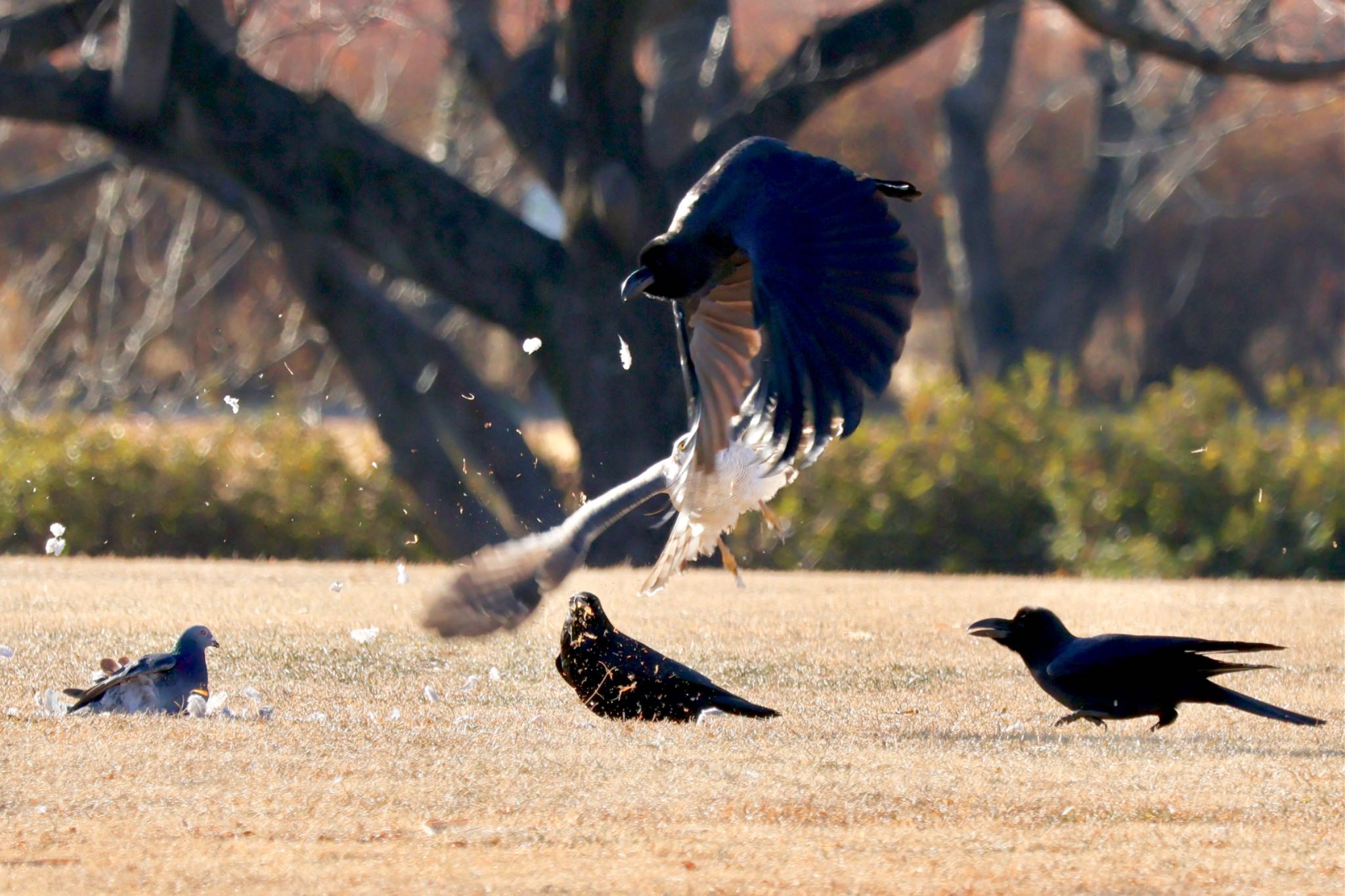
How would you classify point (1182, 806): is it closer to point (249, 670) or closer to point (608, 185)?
point (249, 670)

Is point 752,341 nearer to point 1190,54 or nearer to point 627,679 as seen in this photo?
point 627,679

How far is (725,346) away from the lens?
5.48 metres

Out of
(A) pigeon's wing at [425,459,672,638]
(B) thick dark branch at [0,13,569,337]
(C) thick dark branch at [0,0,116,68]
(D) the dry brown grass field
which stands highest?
(C) thick dark branch at [0,0,116,68]

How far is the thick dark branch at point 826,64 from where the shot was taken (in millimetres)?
10867

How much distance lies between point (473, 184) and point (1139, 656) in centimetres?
1166

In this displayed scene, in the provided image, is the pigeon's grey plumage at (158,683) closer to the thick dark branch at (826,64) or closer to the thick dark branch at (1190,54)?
the thick dark branch at (826,64)

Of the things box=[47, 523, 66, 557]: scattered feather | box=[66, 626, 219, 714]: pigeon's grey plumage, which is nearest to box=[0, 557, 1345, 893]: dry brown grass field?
box=[66, 626, 219, 714]: pigeon's grey plumage

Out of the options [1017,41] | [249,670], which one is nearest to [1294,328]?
[1017,41]

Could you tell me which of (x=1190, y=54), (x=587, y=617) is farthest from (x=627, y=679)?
(x=1190, y=54)

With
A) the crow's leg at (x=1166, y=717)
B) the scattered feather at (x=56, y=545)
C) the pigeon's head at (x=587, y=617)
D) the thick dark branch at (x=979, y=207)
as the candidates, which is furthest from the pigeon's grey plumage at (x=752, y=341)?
the thick dark branch at (x=979, y=207)

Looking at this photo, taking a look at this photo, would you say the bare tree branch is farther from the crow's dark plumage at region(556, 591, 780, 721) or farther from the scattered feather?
the crow's dark plumage at region(556, 591, 780, 721)

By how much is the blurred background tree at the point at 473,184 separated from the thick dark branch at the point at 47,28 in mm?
18

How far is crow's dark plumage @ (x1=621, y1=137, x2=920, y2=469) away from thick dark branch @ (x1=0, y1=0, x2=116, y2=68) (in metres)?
6.88

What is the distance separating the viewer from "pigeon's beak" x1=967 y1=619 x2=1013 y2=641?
17.4 feet
